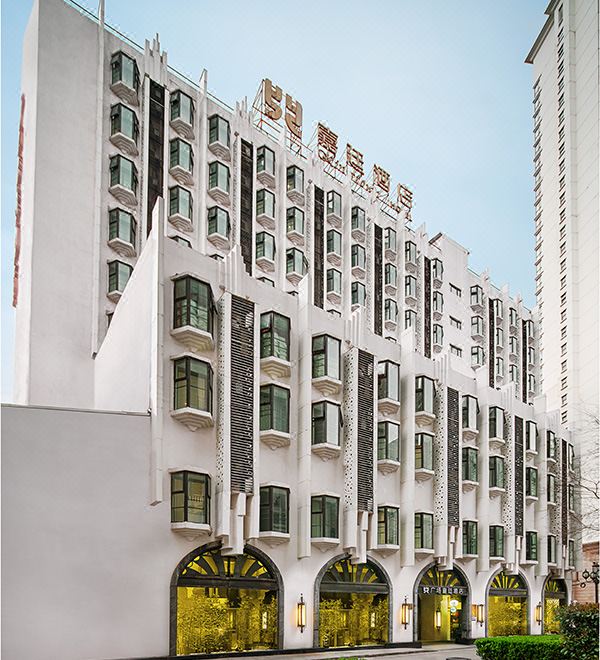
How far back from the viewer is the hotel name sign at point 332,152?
44344mm

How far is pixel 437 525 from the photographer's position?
111 feet

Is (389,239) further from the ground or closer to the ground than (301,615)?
further from the ground

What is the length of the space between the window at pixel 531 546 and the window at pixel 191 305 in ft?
71.1

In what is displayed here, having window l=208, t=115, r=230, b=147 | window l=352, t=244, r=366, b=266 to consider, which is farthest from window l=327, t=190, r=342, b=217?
window l=208, t=115, r=230, b=147

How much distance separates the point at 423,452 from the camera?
33344 millimetres

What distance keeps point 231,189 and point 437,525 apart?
19062mm

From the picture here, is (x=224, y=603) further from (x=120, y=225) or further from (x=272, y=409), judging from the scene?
(x=120, y=225)

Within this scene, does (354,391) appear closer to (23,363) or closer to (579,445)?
(23,363)

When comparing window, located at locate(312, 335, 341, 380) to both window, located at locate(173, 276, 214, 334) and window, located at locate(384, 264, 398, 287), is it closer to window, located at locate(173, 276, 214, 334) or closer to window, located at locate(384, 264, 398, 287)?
window, located at locate(173, 276, 214, 334)

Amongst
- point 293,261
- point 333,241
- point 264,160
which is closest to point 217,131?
point 264,160

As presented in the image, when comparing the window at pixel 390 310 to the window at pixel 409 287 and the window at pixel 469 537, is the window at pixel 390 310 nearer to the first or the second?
the window at pixel 409 287

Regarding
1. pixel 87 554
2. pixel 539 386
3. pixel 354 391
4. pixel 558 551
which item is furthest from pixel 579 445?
pixel 87 554

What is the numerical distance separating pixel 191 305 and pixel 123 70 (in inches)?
678

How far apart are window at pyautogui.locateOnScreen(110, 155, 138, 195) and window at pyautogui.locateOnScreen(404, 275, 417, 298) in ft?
68.6
